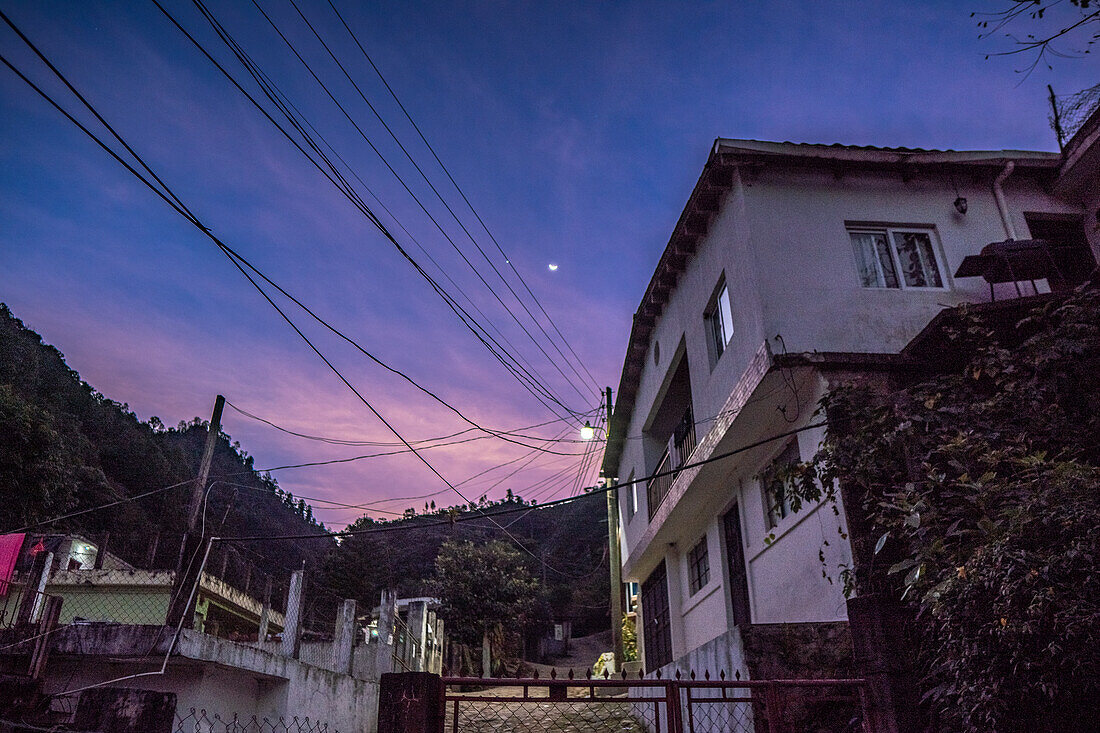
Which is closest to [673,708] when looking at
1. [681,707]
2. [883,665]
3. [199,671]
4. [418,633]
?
[681,707]

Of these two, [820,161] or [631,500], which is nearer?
[820,161]

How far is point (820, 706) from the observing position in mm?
7102

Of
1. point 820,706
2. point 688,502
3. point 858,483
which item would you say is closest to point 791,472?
point 858,483

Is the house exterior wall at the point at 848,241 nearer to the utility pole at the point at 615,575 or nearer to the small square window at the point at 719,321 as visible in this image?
the small square window at the point at 719,321

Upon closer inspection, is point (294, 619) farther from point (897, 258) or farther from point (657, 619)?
point (897, 258)

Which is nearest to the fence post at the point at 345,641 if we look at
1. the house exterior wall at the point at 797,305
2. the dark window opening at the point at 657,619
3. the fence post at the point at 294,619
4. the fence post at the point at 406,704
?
the fence post at the point at 294,619

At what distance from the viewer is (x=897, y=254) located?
973 cm

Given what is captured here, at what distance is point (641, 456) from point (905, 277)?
8433 millimetres

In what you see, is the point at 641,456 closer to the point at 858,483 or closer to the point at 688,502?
the point at 688,502

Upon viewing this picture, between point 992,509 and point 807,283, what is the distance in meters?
4.17

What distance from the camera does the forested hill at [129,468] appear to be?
2588 cm

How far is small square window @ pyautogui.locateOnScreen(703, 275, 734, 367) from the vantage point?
1049cm

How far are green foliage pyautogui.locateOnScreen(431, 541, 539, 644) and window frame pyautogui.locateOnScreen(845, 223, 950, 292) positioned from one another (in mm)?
22376

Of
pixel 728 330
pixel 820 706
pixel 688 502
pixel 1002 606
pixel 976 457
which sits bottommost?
pixel 820 706
